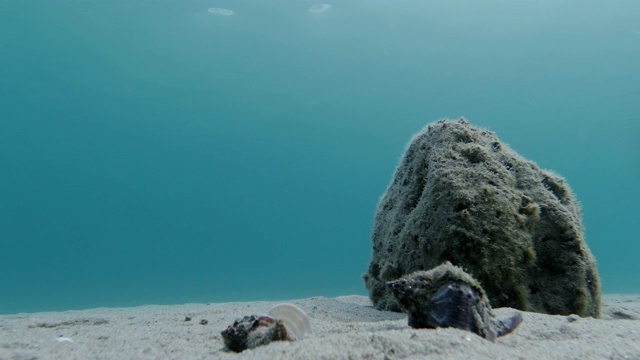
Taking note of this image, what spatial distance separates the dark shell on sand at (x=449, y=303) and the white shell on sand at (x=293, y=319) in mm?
724

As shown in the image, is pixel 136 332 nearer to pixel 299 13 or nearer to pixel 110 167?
pixel 299 13

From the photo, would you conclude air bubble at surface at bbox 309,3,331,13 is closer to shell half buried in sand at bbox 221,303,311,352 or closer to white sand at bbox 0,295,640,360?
white sand at bbox 0,295,640,360

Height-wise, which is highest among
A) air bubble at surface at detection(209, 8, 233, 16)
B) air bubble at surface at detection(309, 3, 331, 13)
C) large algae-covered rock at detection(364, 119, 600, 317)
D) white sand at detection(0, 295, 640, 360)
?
air bubble at surface at detection(209, 8, 233, 16)

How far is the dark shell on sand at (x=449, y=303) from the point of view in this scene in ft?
8.28

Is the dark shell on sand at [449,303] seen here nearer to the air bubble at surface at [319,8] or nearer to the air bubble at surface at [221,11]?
the air bubble at surface at [319,8]

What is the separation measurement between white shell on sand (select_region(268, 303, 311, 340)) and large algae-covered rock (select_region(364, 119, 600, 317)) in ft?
6.76

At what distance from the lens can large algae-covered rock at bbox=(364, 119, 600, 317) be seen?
4238 millimetres

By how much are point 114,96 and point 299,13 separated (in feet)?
176

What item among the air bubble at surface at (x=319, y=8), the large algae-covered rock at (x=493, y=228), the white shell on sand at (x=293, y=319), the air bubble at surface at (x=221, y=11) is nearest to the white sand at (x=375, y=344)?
the white shell on sand at (x=293, y=319)

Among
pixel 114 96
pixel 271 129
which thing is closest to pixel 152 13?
pixel 114 96

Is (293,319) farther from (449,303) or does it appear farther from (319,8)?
(319,8)

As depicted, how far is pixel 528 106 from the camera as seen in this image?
82.2 m

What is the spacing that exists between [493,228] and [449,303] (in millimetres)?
2028

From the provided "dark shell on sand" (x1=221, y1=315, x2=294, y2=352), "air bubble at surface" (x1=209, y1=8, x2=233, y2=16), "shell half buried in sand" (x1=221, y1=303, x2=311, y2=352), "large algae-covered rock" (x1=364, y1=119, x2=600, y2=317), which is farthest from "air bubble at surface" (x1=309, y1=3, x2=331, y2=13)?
"dark shell on sand" (x1=221, y1=315, x2=294, y2=352)
